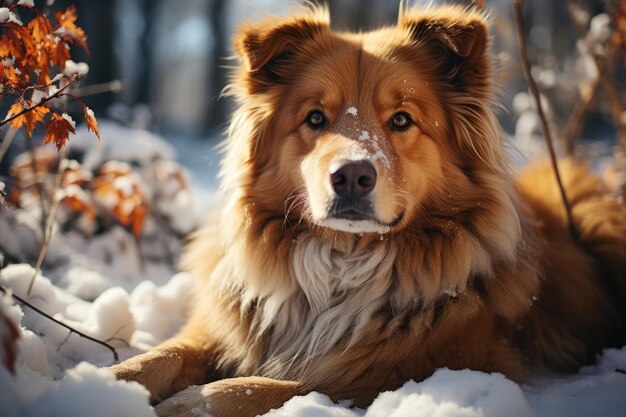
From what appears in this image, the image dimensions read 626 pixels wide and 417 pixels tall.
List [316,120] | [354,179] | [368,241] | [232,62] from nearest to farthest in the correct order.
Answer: [354,179] → [368,241] → [316,120] → [232,62]

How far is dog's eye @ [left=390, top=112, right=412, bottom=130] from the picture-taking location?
2674 mm

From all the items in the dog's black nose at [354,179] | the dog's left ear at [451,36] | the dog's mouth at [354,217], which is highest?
the dog's left ear at [451,36]

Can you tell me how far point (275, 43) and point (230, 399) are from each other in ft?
5.99

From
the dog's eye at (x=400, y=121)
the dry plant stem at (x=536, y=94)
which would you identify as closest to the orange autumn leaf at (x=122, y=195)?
the dog's eye at (x=400, y=121)

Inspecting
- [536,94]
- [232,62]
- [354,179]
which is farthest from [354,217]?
[232,62]

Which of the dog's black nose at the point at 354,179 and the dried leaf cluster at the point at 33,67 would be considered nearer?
the dried leaf cluster at the point at 33,67

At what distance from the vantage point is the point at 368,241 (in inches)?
104

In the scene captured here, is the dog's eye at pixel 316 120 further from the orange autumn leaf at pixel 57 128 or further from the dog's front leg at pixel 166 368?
the dog's front leg at pixel 166 368

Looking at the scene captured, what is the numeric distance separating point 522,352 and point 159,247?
10.9 feet

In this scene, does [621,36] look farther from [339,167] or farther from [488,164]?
[339,167]

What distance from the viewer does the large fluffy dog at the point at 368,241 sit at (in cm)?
238

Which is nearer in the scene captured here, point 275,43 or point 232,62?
point 275,43

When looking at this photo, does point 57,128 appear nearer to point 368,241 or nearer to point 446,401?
point 368,241

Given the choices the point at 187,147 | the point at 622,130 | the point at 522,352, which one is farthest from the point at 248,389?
the point at 187,147
